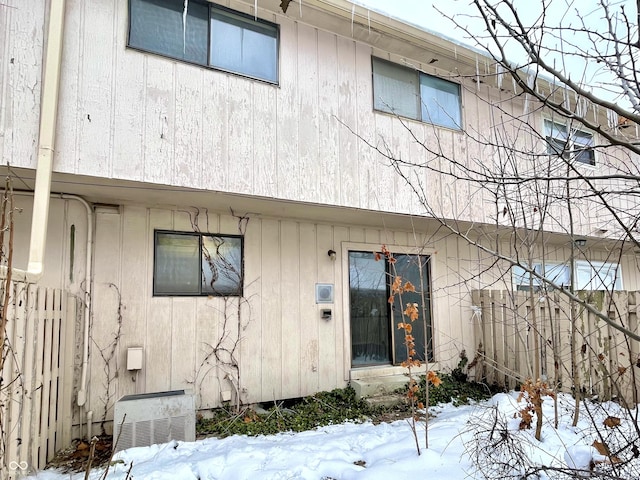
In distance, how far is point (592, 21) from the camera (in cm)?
240

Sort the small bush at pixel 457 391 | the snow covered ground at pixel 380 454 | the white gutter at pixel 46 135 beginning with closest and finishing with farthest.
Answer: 1. the snow covered ground at pixel 380 454
2. the white gutter at pixel 46 135
3. the small bush at pixel 457 391

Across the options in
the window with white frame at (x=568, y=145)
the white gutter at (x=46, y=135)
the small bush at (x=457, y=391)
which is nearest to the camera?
the window with white frame at (x=568, y=145)

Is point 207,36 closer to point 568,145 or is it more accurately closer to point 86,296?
point 86,296

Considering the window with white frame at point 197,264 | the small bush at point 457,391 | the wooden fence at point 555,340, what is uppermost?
the window with white frame at point 197,264

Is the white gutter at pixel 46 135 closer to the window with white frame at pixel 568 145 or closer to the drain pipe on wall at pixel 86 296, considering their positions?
the drain pipe on wall at pixel 86 296

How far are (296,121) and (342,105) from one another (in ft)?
2.40

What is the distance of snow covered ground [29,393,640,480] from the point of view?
9.89ft

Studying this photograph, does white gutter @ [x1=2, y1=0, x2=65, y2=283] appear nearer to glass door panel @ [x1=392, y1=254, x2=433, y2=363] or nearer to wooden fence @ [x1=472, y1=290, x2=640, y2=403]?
wooden fence @ [x1=472, y1=290, x2=640, y2=403]

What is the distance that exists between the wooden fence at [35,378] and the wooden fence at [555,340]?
4252 millimetres

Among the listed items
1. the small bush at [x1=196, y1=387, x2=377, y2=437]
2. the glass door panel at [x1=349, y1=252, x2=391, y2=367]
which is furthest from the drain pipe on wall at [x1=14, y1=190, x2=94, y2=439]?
the glass door panel at [x1=349, y1=252, x2=391, y2=367]

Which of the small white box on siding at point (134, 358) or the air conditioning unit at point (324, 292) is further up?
the air conditioning unit at point (324, 292)

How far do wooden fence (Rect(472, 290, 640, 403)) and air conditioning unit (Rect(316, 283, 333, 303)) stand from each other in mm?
2125

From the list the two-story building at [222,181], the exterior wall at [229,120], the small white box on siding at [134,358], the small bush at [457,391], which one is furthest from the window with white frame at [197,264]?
the small bush at [457,391]

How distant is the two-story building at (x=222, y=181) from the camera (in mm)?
3701
